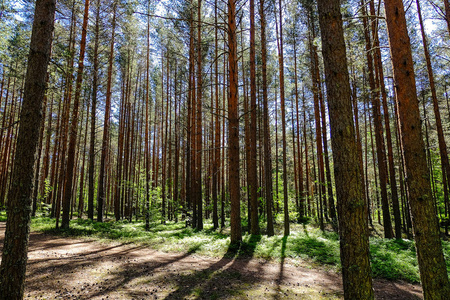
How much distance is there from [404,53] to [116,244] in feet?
36.2

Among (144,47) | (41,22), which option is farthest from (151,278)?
(144,47)

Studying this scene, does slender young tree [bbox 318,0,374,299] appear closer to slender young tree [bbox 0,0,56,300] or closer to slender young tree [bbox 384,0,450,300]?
slender young tree [bbox 384,0,450,300]

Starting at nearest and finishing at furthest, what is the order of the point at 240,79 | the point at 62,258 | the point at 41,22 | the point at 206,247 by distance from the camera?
the point at 41,22
the point at 62,258
the point at 206,247
the point at 240,79

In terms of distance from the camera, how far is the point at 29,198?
3.67 meters

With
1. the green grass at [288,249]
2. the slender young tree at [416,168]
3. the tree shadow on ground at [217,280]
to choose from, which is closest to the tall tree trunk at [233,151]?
the green grass at [288,249]

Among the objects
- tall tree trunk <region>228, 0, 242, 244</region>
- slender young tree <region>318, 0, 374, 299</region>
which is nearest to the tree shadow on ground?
tall tree trunk <region>228, 0, 242, 244</region>

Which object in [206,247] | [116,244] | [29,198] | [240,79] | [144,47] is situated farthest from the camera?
[144,47]

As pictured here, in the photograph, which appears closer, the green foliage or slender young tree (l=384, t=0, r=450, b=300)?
slender young tree (l=384, t=0, r=450, b=300)

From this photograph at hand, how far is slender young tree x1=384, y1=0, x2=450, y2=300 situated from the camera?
12.1 feet

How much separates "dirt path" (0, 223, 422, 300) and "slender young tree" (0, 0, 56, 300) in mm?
949

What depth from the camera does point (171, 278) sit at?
17.6 ft

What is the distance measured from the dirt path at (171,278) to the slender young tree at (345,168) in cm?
207

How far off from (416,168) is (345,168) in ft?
5.93

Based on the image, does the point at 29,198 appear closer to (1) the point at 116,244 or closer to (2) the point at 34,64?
(2) the point at 34,64
